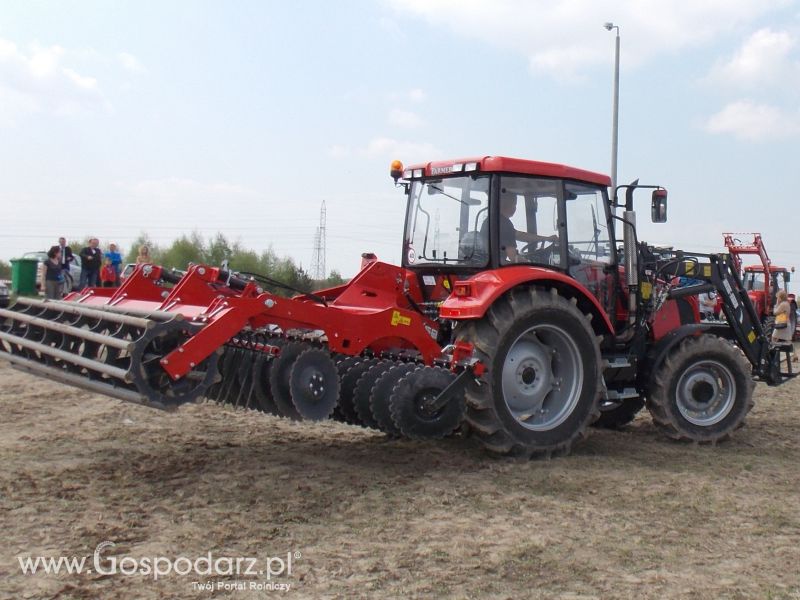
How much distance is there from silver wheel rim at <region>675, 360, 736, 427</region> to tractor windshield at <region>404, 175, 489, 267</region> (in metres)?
2.25

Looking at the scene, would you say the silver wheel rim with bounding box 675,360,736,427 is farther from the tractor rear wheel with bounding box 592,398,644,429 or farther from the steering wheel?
the steering wheel

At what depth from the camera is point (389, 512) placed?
5.14 m

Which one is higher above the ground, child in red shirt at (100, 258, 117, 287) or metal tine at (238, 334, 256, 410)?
child in red shirt at (100, 258, 117, 287)

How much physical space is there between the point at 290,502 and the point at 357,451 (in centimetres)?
164

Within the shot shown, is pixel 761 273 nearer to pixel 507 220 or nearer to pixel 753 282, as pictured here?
pixel 753 282

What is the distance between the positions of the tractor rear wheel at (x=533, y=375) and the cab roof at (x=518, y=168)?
94 cm

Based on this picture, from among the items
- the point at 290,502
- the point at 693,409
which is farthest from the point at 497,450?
the point at 693,409

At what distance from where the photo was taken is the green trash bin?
66.7 ft

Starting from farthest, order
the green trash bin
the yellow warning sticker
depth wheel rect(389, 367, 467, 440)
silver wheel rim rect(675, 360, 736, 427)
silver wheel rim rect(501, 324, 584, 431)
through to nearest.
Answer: the green trash bin
silver wheel rim rect(675, 360, 736, 427)
silver wheel rim rect(501, 324, 584, 431)
the yellow warning sticker
depth wheel rect(389, 367, 467, 440)

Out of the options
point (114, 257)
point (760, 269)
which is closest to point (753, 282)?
point (760, 269)

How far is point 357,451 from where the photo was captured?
6.87 metres

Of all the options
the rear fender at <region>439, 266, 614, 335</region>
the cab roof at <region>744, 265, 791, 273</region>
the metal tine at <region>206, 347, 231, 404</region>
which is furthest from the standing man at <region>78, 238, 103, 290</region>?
the cab roof at <region>744, 265, 791, 273</region>

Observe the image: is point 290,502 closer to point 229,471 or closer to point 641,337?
point 229,471

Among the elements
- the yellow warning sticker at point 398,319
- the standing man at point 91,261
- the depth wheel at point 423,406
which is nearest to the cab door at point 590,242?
the yellow warning sticker at point 398,319
